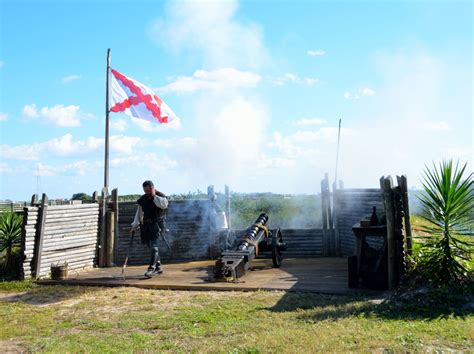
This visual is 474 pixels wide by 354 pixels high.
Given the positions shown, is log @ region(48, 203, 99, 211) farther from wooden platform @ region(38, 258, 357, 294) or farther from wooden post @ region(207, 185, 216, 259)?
wooden post @ region(207, 185, 216, 259)

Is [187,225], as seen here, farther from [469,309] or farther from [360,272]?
[469,309]

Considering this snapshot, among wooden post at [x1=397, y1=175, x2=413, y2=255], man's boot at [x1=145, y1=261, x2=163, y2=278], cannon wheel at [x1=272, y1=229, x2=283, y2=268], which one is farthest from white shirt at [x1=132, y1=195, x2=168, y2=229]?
wooden post at [x1=397, y1=175, x2=413, y2=255]

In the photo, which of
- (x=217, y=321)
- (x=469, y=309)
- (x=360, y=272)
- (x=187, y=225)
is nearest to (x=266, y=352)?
(x=217, y=321)

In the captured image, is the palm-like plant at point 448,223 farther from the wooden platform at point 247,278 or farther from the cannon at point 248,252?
the cannon at point 248,252

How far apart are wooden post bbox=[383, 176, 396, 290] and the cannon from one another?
119 inches

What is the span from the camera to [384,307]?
6.48m

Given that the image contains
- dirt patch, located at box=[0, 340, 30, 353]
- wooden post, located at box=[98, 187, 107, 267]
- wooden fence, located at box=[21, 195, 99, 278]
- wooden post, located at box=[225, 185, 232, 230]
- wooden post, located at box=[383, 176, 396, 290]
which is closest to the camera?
dirt patch, located at box=[0, 340, 30, 353]

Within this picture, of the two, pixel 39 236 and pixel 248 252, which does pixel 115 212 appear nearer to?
pixel 39 236

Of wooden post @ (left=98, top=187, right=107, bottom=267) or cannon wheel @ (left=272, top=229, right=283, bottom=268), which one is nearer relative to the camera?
cannon wheel @ (left=272, top=229, right=283, bottom=268)

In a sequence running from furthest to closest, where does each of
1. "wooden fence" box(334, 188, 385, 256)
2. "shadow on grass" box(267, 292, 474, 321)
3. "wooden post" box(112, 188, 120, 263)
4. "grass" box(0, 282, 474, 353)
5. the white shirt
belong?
"wooden post" box(112, 188, 120, 263) < "wooden fence" box(334, 188, 385, 256) < the white shirt < "shadow on grass" box(267, 292, 474, 321) < "grass" box(0, 282, 474, 353)

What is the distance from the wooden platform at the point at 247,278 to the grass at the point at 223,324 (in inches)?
18.8

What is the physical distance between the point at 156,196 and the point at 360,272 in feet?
14.6

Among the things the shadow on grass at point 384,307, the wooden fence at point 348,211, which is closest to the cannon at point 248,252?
the wooden fence at point 348,211

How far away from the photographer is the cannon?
9.16 m
